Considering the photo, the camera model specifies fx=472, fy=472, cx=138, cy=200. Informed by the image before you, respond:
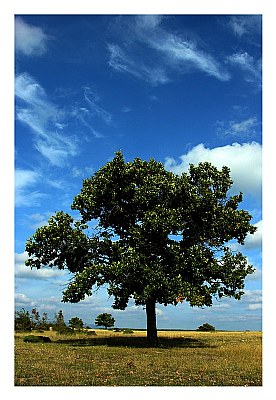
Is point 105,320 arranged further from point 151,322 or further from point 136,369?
point 136,369

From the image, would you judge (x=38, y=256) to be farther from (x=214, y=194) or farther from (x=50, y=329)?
(x=50, y=329)

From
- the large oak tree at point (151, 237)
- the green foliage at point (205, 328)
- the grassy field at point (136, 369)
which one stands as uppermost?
the large oak tree at point (151, 237)

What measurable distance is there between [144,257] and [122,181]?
645 centimetres

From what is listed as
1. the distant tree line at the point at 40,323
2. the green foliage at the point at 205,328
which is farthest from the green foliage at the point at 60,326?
the green foliage at the point at 205,328

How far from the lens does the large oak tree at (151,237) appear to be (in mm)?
34906

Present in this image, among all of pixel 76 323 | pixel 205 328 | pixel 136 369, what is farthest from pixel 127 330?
pixel 136 369

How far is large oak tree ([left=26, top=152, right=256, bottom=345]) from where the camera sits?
34906 mm

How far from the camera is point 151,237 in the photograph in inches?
1414

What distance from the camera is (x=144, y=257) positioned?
115 ft

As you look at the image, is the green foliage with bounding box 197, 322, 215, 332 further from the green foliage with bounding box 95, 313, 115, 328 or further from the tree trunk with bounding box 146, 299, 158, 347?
the tree trunk with bounding box 146, 299, 158, 347

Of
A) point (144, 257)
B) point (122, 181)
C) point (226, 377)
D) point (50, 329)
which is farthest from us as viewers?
point (50, 329)

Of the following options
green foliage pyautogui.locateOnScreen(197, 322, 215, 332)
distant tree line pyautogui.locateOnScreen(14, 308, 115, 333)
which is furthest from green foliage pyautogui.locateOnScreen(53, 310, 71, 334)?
green foliage pyautogui.locateOnScreen(197, 322, 215, 332)

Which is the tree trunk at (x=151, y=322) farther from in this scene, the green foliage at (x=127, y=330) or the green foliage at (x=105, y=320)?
the green foliage at (x=105, y=320)
